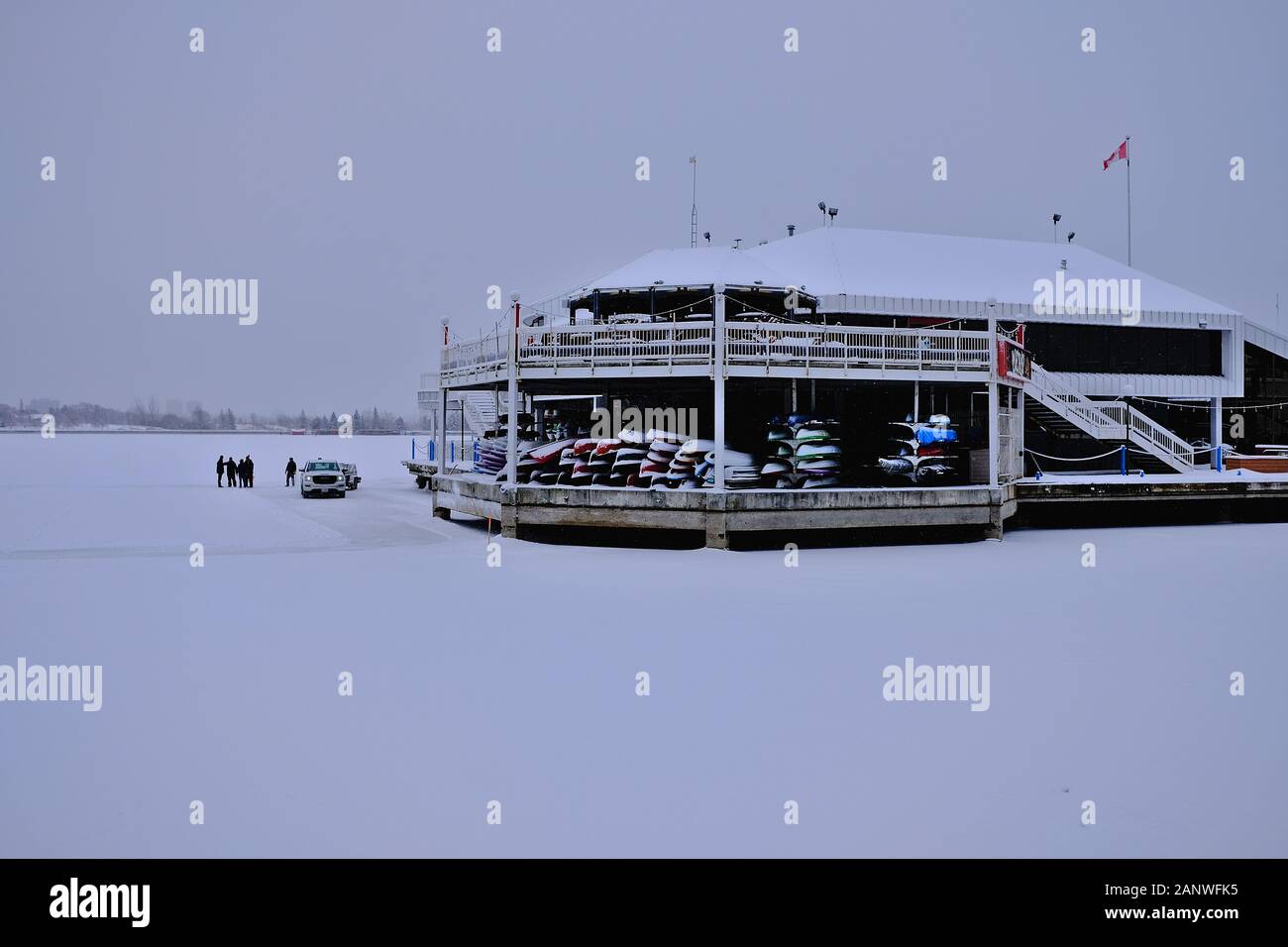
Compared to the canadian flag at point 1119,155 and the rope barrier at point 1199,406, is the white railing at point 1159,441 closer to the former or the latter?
the rope barrier at point 1199,406

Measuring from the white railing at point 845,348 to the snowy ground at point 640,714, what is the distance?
5.72 metres

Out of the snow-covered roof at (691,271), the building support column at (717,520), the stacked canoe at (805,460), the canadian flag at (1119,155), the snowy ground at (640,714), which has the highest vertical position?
the canadian flag at (1119,155)

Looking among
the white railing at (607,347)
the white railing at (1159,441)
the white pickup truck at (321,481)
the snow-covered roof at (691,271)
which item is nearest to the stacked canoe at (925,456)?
the white railing at (607,347)

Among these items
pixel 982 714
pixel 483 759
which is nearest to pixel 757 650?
pixel 982 714

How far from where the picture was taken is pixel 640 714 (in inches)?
395

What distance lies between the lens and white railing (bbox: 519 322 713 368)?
23469 millimetres

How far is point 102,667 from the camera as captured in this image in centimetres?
1171

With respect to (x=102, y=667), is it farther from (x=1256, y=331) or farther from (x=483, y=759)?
(x=1256, y=331)

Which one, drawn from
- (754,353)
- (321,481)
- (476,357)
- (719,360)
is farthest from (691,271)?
(321,481)

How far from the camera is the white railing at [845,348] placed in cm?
2325

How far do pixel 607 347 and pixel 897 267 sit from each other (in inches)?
826

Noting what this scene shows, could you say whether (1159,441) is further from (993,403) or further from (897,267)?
(993,403)

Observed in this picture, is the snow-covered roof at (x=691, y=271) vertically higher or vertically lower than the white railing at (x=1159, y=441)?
higher

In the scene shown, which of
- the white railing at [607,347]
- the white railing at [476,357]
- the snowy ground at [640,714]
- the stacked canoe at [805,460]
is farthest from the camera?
the white railing at [476,357]
